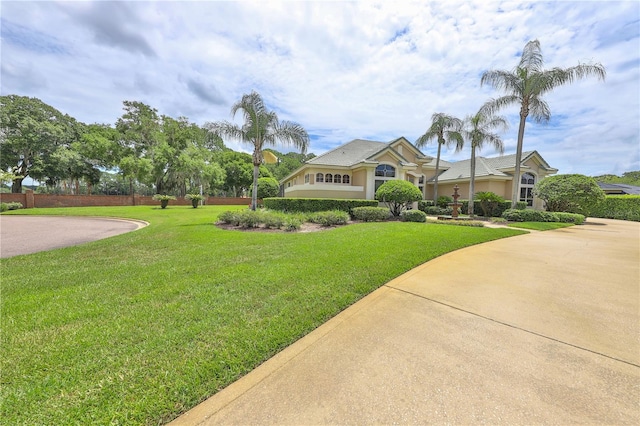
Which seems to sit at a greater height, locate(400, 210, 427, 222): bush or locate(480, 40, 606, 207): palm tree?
locate(480, 40, 606, 207): palm tree

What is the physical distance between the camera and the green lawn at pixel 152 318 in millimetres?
2135

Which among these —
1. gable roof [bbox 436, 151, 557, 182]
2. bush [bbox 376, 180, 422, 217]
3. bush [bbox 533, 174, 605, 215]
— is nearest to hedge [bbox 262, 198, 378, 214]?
bush [bbox 376, 180, 422, 217]

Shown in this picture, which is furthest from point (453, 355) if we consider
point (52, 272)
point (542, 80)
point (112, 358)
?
point (542, 80)

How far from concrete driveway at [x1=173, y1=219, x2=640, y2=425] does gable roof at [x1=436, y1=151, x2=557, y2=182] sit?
22.2m

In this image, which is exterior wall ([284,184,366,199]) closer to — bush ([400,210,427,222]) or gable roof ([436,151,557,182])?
bush ([400,210,427,222])

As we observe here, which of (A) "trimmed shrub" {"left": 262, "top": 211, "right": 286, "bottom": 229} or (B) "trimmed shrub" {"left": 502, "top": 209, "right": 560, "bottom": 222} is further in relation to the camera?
(B) "trimmed shrub" {"left": 502, "top": 209, "right": 560, "bottom": 222}

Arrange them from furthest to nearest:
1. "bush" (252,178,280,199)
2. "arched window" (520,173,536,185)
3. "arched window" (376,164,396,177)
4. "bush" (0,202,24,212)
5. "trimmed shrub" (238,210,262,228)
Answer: "bush" (252,178,280,199), "arched window" (520,173,536,185), "bush" (0,202,24,212), "arched window" (376,164,396,177), "trimmed shrub" (238,210,262,228)

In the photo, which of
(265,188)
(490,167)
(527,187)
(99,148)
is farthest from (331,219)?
(99,148)

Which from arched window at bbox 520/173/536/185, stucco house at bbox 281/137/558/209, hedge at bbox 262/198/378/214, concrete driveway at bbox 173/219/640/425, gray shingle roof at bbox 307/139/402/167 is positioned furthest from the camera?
arched window at bbox 520/173/536/185

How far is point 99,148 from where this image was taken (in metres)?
32.8

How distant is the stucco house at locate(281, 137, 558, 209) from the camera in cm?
1991

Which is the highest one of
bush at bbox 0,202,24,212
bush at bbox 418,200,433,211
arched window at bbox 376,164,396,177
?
arched window at bbox 376,164,396,177

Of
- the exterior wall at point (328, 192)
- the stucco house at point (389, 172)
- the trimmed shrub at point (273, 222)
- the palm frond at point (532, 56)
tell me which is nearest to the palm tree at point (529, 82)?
the palm frond at point (532, 56)

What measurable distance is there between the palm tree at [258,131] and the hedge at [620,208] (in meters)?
22.5
